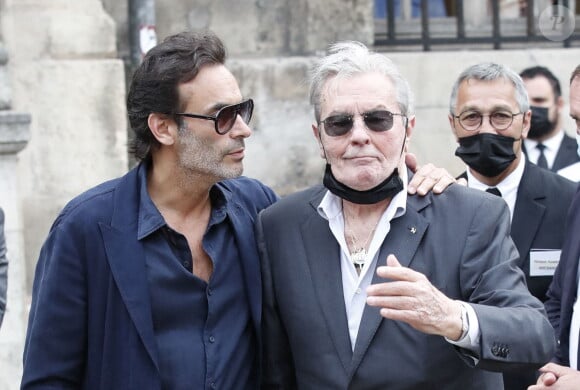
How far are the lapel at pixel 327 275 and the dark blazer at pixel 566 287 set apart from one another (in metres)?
1.10

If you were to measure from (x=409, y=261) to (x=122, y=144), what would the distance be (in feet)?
13.4

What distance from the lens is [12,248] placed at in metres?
6.49

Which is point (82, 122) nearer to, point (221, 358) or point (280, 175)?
point (280, 175)

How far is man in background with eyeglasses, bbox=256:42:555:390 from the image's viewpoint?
3.34 meters

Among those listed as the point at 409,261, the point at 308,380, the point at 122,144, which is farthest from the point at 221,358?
the point at 122,144

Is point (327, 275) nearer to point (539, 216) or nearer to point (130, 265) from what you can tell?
point (130, 265)

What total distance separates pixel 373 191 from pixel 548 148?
13.2 ft

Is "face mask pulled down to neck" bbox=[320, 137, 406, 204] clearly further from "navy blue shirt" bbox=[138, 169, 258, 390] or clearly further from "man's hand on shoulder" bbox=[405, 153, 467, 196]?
"navy blue shirt" bbox=[138, 169, 258, 390]

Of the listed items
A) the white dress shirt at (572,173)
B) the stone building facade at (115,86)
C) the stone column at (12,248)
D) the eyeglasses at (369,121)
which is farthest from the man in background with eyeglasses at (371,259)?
the stone building facade at (115,86)

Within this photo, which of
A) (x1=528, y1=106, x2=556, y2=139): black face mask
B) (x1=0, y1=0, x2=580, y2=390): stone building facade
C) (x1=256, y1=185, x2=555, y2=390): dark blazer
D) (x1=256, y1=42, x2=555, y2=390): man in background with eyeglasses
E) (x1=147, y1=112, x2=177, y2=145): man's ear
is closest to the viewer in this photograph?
(x1=256, y1=185, x2=555, y2=390): dark blazer

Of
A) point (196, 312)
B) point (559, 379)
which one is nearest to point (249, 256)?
point (196, 312)

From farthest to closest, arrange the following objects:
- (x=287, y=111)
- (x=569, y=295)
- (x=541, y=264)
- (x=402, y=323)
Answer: (x=287, y=111) < (x=541, y=264) < (x=569, y=295) < (x=402, y=323)

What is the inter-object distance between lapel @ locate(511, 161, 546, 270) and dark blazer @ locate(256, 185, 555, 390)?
1.13m

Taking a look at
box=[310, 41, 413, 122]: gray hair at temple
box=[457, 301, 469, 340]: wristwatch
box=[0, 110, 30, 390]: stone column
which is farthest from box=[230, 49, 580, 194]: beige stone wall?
box=[457, 301, 469, 340]: wristwatch
